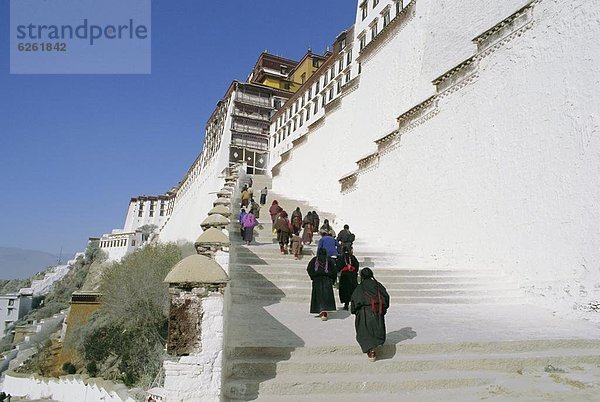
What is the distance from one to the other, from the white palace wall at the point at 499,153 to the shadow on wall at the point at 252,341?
221 inches

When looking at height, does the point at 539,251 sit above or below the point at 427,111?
below

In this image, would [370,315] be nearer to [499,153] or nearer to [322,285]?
[322,285]

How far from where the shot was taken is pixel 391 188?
47.3ft

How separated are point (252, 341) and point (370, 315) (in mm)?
1535

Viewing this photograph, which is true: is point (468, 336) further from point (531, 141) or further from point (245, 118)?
point (245, 118)

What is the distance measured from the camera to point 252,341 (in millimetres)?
4781

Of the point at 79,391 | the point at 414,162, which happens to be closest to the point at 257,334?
the point at 414,162

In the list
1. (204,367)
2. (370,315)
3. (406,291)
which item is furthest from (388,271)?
(204,367)

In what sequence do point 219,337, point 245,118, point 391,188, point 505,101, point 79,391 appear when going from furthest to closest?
point 245,118
point 79,391
point 391,188
point 505,101
point 219,337

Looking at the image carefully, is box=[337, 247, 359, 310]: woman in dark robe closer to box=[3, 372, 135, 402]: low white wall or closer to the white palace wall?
the white palace wall

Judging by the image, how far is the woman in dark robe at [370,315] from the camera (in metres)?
4.73

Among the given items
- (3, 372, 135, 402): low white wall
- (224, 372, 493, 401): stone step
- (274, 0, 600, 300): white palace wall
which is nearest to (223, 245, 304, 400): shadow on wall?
(224, 372, 493, 401): stone step

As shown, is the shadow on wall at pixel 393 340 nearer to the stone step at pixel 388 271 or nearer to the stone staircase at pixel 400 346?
the stone staircase at pixel 400 346

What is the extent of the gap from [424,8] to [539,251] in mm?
12424
